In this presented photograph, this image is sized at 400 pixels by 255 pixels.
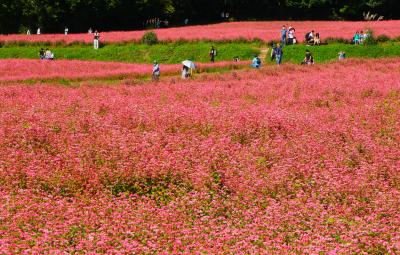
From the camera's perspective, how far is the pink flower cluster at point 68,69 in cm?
3600

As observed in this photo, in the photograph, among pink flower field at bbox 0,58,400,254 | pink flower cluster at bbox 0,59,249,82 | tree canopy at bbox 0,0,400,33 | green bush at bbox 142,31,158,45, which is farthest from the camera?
tree canopy at bbox 0,0,400,33

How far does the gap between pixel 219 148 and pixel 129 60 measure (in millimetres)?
36003

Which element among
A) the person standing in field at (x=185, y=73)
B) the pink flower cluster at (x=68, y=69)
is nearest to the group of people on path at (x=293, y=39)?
the pink flower cluster at (x=68, y=69)

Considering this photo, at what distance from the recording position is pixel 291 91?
23531 millimetres

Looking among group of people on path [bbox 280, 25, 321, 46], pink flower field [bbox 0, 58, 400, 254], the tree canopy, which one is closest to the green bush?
group of people on path [bbox 280, 25, 321, 46]

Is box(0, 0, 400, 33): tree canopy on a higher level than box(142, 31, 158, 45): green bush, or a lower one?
higher

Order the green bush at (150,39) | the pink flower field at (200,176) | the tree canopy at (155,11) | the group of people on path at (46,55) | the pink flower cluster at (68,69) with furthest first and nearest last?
1. the tree canopy at (155,11)
2. the green bush at (150,39)
3. the group of people on path at (46,55)
4. the pink flower cluster at (68,69)
5. the pink flower field at (200,176)

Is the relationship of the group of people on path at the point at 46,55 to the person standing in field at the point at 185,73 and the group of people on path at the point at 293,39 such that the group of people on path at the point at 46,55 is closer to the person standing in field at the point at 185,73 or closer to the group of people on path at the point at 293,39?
the person standing in field at the point at 185,73

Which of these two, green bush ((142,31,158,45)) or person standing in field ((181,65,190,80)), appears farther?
green bush ((142,31,158,45))

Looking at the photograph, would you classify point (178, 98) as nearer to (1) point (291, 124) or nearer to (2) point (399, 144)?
(1) point (291, 124)

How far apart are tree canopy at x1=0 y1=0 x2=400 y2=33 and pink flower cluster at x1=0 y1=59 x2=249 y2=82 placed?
67.6 feet

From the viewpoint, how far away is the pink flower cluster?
3600 centimetres

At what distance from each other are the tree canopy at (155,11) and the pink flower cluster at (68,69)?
20593 mm

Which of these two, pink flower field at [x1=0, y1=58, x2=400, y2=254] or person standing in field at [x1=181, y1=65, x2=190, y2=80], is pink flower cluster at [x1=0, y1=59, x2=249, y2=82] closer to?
person standing in field at [x1=181, y1=65, x2=190, y2=80]
